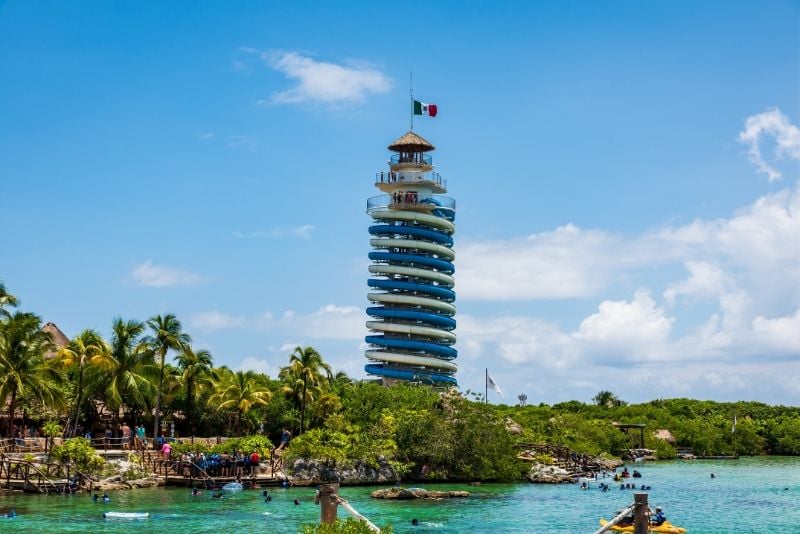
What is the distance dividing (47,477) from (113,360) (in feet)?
27.7

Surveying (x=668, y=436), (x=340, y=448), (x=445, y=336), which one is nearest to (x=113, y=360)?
(x=340, y=448)

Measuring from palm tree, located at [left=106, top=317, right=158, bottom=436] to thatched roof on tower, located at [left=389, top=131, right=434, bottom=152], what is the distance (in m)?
38.2

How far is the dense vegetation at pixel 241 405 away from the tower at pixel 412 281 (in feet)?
39.4

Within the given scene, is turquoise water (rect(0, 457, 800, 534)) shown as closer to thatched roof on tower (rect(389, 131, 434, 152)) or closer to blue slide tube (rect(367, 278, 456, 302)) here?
blue slide tube (rect(367, 278, 456, 302))

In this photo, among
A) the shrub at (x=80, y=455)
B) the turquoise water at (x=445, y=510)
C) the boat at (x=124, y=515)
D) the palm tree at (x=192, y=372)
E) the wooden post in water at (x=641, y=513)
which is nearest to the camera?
the wooden post in water at (x=641, y=513)

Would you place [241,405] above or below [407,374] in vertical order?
below

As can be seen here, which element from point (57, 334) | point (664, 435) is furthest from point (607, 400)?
point (57, 334)

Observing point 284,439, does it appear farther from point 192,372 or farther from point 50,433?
point 50,433

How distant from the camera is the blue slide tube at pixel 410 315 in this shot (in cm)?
7994

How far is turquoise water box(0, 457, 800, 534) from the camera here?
35.1 meters

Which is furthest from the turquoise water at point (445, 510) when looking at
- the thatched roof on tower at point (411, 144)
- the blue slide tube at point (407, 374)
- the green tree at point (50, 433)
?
the thatched roof on tower at point (411, 144)

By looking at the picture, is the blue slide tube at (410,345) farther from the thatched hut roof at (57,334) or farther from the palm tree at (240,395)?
the thatched hut roof at (57,334)

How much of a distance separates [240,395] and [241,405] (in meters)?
0.68

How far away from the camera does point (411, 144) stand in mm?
86062
